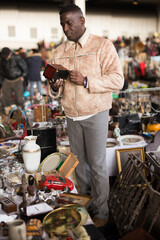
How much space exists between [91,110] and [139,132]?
4.18 ft

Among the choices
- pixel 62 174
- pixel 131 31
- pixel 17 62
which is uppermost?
pixel 131 31

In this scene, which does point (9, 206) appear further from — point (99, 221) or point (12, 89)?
point (12, 89)

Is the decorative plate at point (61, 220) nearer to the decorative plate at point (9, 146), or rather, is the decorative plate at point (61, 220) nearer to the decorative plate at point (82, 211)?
the decorative plate at point (82, 211)

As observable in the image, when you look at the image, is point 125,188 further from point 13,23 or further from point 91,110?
point 13,23

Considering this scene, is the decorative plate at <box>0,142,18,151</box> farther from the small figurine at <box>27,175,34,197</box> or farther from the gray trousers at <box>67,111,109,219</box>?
the small figurine at <box>27,175,34,197</box>

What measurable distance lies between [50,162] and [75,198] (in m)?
0.52

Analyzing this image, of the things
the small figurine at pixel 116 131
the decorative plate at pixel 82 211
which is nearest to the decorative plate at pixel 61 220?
the decorative plate at pixel 82 211

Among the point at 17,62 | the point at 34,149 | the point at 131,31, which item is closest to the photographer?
the point at 34,149

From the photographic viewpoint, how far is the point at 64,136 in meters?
3.22

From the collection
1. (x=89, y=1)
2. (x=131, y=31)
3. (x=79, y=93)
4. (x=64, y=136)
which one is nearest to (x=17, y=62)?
(x=64, y=136)

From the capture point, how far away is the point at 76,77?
1992 mm

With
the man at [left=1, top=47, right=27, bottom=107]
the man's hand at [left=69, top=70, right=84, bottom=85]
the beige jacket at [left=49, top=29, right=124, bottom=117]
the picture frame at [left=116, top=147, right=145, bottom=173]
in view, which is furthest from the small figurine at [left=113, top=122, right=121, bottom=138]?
the man at [left=1, top=47, right=27, bottom=107]

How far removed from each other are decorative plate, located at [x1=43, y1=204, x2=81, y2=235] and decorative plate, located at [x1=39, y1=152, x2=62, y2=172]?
1.91 feet

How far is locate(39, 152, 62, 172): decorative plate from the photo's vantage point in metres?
1.93
